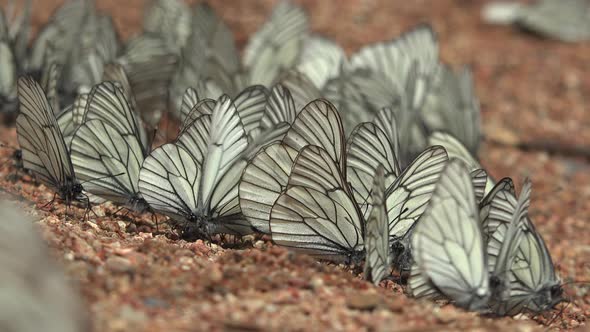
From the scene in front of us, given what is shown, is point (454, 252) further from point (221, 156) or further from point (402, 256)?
point (221, 156)

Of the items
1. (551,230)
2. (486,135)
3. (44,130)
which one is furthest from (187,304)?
(486,135)

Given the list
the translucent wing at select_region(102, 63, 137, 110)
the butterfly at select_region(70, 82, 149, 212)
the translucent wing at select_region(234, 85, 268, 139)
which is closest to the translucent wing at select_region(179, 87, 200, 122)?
the translucent wing at select_region(234, 85, 268, 139)

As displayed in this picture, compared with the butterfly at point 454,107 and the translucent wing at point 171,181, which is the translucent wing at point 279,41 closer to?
the butterfly at point 454,107

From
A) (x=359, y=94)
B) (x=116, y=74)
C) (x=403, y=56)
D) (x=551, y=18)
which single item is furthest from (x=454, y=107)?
(x=551, y=18)

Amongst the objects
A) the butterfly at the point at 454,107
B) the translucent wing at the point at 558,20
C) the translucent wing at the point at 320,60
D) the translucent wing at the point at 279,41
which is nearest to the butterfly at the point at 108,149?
the translucent wing at the point at 320,60

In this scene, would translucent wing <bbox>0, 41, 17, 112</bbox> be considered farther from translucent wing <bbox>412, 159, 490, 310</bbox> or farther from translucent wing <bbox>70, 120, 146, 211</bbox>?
translucent wing <bbox>412, 159, 490, 310</bbox>
